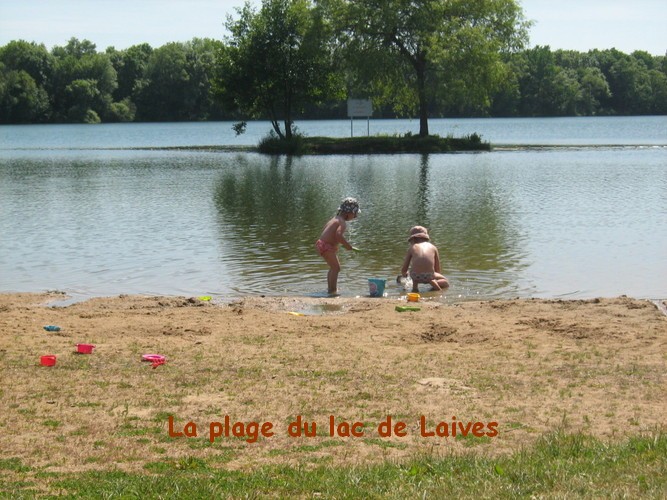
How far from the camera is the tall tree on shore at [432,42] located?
52688mm

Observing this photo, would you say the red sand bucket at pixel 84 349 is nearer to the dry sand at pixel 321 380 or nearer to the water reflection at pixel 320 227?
the dry sand at pixel 321 380

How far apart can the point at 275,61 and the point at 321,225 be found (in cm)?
3620

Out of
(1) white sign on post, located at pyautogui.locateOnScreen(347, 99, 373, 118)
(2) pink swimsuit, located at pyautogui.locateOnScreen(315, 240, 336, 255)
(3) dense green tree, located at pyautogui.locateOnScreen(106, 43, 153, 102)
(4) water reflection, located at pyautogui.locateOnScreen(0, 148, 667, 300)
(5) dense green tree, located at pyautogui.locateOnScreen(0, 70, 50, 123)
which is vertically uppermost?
(3) dense green tree, located at pyautogui.locateOnScreen(106, 43, 153, 102)

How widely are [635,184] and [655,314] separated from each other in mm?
21693

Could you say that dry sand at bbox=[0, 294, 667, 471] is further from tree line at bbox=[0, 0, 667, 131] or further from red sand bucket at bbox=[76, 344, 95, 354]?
tree line at bbox=[0, 0, 667, 131]

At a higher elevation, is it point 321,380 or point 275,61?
point 275,61

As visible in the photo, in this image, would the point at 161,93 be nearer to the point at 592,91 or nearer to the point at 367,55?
the point at 592,91

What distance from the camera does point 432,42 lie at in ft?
172

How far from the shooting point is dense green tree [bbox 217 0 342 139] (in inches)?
2237

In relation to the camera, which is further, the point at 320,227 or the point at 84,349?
the point at 320,227

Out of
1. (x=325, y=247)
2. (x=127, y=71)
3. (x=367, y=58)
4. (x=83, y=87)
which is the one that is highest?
(x=127, y=71)

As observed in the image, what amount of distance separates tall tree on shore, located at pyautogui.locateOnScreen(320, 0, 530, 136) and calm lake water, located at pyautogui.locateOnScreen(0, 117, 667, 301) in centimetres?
853

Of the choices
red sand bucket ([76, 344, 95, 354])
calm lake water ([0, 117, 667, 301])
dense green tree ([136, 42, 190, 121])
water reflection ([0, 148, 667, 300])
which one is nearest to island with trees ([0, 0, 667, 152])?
calm lake water ([0, 117, 667, 301])

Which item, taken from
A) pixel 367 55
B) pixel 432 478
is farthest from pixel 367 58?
pixel 432 478
